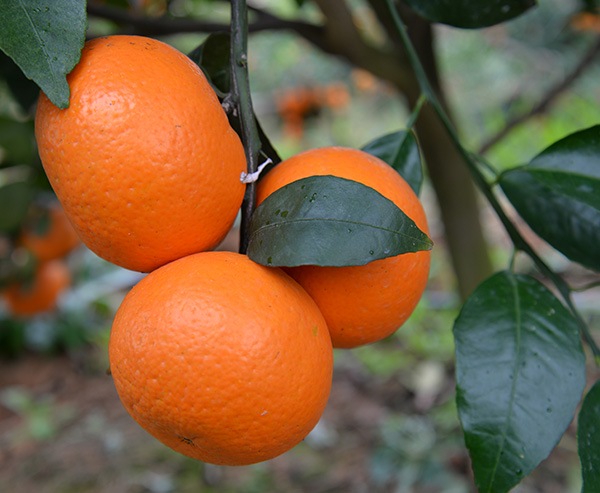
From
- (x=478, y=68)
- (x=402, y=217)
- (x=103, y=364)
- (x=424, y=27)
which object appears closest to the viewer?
(x=402, y=217)

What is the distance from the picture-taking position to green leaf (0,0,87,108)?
1.08ft

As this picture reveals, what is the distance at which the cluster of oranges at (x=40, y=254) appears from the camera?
1.18m

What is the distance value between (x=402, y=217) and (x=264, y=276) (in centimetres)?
10

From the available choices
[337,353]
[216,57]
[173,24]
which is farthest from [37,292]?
[216,57]

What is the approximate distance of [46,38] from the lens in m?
0.34

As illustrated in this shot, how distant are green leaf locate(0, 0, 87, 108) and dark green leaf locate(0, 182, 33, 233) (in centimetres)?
60

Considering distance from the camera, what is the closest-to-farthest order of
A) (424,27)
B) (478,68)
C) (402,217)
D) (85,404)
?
(402,217)
(424,27)
(85,404)
(478,68)

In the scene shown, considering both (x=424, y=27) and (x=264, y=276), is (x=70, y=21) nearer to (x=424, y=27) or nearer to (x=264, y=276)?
(x=264, y=276)

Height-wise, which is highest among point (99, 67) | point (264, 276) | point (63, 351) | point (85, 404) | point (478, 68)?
point (99, 67)

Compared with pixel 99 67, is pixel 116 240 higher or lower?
lower

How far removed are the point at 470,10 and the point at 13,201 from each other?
0.75 m

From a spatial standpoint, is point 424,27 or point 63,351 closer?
point 424,27

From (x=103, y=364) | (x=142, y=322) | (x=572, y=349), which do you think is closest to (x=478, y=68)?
(x=103, y=364)

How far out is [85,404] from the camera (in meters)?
1.77
